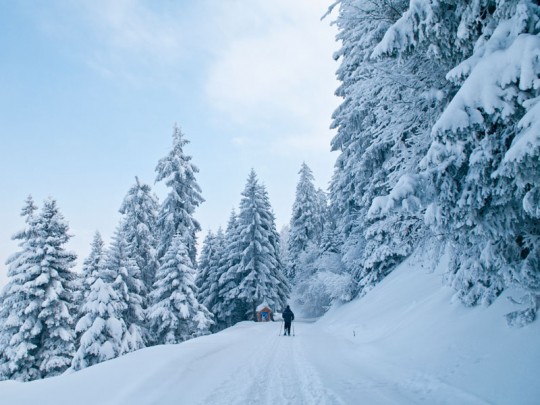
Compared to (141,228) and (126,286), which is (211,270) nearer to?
(141,228)

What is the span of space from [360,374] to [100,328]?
1793 centimetres

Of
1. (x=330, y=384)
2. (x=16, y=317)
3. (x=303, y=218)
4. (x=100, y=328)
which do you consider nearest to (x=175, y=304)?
(x=100, y=328)

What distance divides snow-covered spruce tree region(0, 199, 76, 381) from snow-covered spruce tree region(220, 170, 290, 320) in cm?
1591

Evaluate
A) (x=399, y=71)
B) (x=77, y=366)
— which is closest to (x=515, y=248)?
(x=399, y=71)

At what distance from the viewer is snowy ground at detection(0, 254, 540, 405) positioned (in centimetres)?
575

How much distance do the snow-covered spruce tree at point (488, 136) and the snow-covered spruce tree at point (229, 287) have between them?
102ft

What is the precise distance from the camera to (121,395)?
20.7ft

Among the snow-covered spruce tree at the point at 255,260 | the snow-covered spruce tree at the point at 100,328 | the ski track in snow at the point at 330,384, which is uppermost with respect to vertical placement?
the snow-covered spruce tree at the point at 255,260

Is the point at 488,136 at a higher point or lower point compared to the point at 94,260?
lower

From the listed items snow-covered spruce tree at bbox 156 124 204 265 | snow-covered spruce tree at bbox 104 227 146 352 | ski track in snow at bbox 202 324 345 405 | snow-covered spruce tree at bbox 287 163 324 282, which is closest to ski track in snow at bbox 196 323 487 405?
ski track in snow at bbox 202 324 345 405

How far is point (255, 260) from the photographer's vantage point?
120 ft

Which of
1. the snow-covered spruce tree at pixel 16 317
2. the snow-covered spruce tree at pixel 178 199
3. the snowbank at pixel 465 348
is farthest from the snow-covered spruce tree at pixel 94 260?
the snowbank at pixel 465 348

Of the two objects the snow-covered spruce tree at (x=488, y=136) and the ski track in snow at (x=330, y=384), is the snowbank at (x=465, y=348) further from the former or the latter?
the snow-covered spruce tree at (x=488, y=136)

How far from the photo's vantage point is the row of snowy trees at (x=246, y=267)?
3600cm
